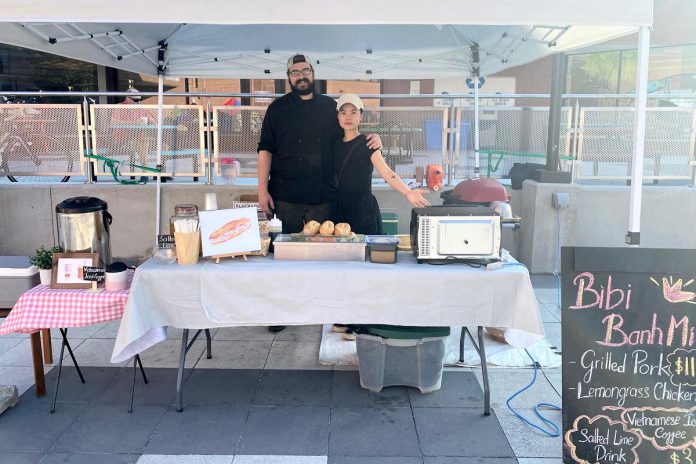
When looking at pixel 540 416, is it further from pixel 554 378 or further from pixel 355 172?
pixel 355 172

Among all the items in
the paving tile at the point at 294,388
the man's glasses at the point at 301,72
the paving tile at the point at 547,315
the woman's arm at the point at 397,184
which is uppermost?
the man's glasses at the point at 301,72

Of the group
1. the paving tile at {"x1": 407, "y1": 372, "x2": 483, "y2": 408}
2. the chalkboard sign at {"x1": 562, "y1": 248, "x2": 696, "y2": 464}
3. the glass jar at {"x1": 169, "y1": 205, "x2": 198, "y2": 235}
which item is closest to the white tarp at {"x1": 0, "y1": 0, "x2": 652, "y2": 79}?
the glass jar at {"x1": 169, "y1": 205, "x2": 198, "y2": 235}

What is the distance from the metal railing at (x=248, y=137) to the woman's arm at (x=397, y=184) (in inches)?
116

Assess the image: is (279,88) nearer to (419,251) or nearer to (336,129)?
(336,129)

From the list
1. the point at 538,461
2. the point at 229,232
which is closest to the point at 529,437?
the point at 538,461

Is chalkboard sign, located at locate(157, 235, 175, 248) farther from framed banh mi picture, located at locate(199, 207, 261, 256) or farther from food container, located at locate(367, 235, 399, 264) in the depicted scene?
food container, located at locate(367, 235, 399, 264)

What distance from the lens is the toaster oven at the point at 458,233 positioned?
2.95 m

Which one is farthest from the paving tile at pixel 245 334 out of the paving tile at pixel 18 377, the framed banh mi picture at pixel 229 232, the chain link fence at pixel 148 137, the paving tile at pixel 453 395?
the chain link fence at pixel 148 137

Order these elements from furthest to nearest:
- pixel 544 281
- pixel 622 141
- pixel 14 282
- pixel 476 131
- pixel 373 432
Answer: pixel 622 141 → pixel 476 131 → pixel 544 281 → pixel 14 282 → pixel 373 432

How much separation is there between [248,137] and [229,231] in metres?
3.55

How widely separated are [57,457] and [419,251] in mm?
2117

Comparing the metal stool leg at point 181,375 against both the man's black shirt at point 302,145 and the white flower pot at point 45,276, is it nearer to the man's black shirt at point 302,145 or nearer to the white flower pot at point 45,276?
the white flower pot at point 45,276

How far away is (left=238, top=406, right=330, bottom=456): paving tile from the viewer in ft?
9.43

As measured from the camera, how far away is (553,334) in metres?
4.48
